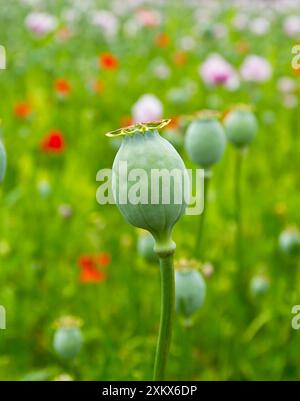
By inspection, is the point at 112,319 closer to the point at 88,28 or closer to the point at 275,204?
the point at 275,204

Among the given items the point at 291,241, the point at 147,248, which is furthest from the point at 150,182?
the point at 291,241

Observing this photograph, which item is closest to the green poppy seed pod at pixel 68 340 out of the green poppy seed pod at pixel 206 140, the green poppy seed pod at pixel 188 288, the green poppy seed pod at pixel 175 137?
the green poppy seed pod at pixel 188 288

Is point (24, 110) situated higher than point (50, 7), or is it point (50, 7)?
point (50, 7)

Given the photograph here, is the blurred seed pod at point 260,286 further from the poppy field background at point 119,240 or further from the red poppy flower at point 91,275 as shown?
the red poppy flower at point 91,275

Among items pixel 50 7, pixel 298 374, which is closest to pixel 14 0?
pixel 50 7

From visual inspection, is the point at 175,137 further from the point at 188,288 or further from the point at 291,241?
the point at 188,288

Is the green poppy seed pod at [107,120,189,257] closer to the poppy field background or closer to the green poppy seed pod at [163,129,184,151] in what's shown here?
the poppy field background

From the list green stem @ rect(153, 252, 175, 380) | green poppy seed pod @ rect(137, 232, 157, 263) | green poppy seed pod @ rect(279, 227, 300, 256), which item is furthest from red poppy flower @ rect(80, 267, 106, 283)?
green stem @ rect(153, 252, 175, 380)
